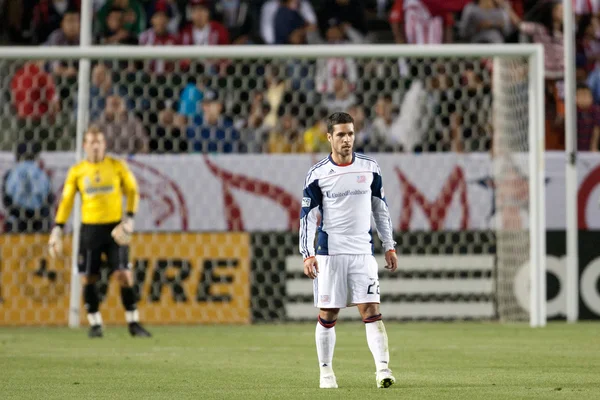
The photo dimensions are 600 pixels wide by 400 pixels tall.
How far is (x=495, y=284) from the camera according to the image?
A: 1361cm

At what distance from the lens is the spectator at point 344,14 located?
56.8ft

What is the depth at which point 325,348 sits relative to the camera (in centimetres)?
701

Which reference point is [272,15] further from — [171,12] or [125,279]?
[125,279]

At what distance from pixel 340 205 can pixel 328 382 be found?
1103mm

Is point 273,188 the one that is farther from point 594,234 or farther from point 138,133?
point 594,234

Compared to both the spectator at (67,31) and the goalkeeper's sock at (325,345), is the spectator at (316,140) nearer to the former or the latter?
the spectator at (67,31)

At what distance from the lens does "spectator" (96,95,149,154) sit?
1427 cm

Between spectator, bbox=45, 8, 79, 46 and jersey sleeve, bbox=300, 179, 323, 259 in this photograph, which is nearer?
jersey sleeve, bbox=300, 179, 323, 259

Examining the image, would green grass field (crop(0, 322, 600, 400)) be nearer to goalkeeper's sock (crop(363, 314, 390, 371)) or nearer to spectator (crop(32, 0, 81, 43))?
goalkeeper's sock (crop(363, 314, 390, 371))

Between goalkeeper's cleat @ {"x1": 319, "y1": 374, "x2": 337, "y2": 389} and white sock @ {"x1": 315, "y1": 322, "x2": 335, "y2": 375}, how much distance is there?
0.09 feet

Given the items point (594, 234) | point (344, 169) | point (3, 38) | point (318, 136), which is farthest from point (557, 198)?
point (3, 38)

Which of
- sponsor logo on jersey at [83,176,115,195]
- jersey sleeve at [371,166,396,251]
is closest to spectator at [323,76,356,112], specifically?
sponsor logo on jersey at [83,176,115,195]

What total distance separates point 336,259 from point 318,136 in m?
7.68

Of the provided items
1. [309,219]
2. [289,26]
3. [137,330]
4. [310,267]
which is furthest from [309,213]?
[289,26]
